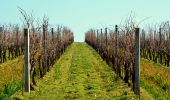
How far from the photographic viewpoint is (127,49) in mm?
14867

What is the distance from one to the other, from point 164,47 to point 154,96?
19.7 meters

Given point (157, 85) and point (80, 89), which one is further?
point (157, 85)

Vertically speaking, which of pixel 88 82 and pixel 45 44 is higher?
pixel 45 44

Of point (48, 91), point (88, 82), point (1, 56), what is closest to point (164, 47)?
point (1, 56)

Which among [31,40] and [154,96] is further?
[31,40]

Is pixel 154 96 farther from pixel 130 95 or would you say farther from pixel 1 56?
pixel 1 56

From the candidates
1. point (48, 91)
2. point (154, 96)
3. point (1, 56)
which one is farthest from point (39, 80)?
point (1, 56)

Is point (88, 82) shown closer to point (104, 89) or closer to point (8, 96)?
point (104, 89)

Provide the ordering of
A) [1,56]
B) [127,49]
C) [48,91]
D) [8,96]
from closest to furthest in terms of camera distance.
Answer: [8,96], [48,91], [127,49], [1,56]

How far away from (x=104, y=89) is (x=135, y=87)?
177 cm

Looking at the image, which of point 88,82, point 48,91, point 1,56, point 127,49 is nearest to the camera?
point 48,91

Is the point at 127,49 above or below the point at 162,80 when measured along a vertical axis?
above

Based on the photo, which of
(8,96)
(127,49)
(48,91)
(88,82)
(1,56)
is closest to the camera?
(8,96)

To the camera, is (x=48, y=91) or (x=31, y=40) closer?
(x=48, y=91)
